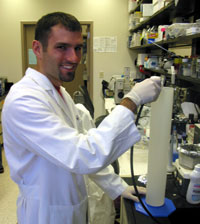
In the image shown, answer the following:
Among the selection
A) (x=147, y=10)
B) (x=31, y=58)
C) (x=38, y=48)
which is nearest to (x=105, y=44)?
(x=31, y=58)

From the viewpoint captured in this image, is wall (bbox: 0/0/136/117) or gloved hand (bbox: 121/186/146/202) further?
wall (bbox: 0/0/136/117)

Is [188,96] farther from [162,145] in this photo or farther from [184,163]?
[162,145]

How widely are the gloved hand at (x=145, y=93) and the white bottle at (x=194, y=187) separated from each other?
0.38 m

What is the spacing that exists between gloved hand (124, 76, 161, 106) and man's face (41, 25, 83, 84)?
0.29 meters

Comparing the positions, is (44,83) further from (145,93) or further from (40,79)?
(145,93)

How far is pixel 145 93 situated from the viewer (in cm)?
89

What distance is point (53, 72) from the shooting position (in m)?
1.03

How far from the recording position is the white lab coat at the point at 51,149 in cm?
79

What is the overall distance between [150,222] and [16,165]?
56cm

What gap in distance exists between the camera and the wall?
4.39 meters

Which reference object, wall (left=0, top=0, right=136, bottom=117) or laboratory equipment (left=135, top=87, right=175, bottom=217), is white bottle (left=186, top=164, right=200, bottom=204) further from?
wall (left=0, top=0, right=136, bottom=117)

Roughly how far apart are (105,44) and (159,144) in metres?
3.83

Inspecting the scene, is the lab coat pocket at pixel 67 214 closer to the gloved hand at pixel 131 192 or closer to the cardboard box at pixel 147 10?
the gloved hand at pixel 131 192

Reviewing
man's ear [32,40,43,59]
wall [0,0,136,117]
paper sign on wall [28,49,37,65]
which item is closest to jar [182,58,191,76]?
man's ear [32,40,43,59]
